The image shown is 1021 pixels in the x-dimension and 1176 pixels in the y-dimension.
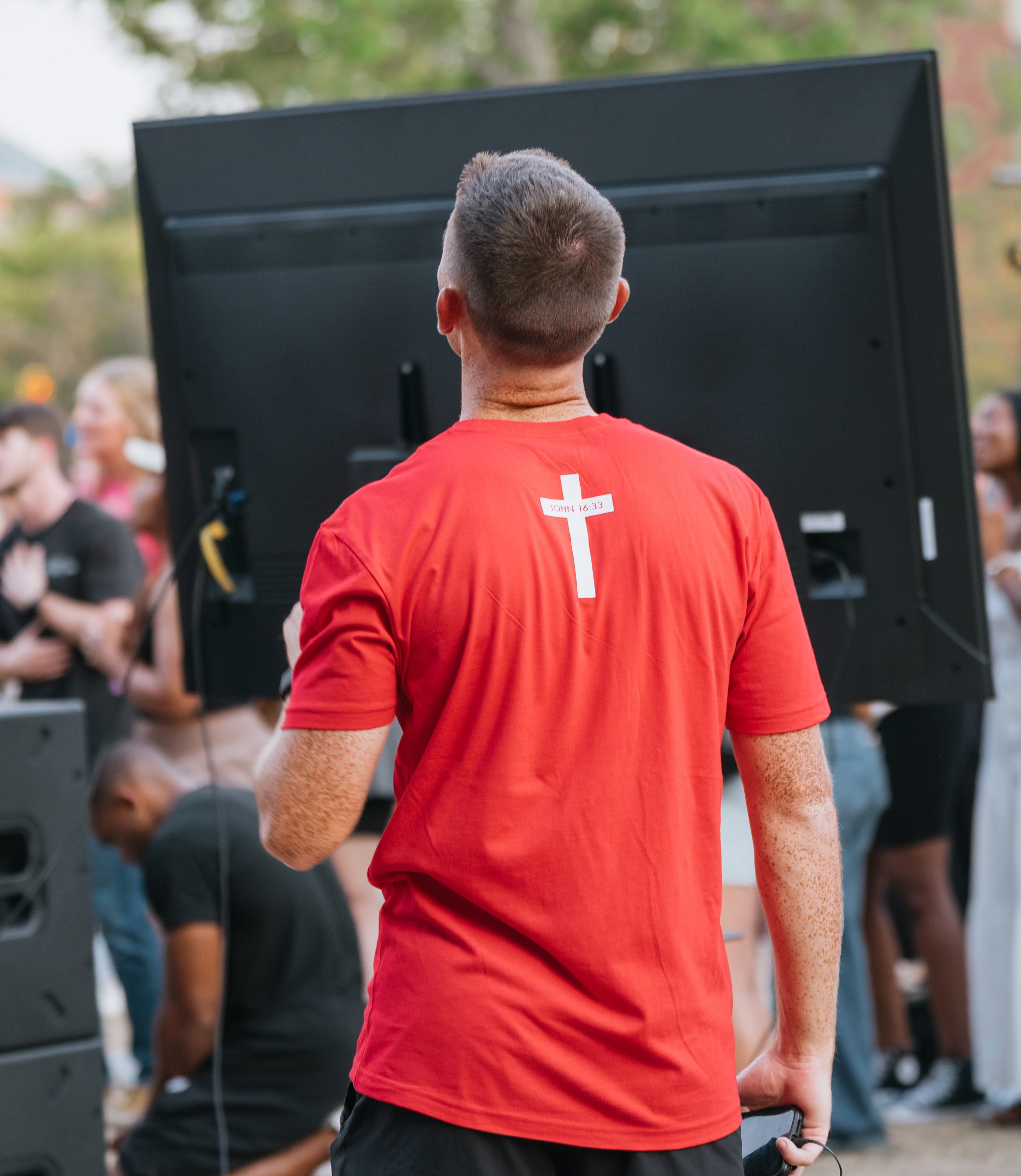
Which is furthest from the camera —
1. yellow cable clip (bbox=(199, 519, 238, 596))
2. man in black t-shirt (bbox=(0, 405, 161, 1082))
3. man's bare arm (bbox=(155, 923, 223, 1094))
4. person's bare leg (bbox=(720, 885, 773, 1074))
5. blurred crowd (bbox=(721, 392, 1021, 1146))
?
man in black t-shirt (bbox=(0, 405, 161, 1082))

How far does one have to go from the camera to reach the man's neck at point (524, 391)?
4.39 ft

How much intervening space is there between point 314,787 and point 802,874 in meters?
0.48

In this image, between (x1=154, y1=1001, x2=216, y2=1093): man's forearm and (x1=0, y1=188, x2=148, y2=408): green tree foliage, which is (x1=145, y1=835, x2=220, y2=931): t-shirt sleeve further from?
(x1=0, y1=188, x2=148, y2=408): green tree foliage

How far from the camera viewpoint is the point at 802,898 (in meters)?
1.41

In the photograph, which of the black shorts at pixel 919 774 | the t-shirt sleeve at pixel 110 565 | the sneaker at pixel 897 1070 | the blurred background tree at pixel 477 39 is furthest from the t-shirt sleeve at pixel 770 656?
the blurred background tree at pixel 477 39

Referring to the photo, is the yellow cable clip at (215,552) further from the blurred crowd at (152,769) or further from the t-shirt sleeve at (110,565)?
the t-shirt sleeve at (110,565)

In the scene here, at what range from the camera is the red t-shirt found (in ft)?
4.00

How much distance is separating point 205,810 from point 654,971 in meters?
1.80

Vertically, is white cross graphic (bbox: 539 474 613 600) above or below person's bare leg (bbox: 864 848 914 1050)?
above

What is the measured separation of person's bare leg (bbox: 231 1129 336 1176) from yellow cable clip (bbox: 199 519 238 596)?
121 cm

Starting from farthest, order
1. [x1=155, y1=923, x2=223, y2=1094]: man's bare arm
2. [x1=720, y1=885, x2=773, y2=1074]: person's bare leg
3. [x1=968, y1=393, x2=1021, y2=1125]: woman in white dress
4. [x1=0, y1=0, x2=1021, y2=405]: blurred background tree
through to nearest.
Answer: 1. [x1=0, y1=0, x2=1021, y2=405]: blurred background tree
2. [x1=968, y1=393, x2=1021, y2=1125]: woman in white dress
3. [x1=155, y1=923, x2=223, y2=1094]: man's bare arm
4. [x1=720, y1=885, x2=773, y2=1074]: person's bare leg

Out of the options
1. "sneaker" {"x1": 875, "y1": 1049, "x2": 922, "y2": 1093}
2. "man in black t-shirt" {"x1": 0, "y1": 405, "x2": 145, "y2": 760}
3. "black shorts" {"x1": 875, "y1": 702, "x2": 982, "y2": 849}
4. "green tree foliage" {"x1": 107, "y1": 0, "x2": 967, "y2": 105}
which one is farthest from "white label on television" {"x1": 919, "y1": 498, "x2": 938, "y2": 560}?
"green tree foliage" {"x1": 107, "y1": 0, "x2": 967, "y2": 105}

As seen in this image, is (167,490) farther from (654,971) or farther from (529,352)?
(654,971)

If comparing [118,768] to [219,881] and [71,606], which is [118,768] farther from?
[71,606]
